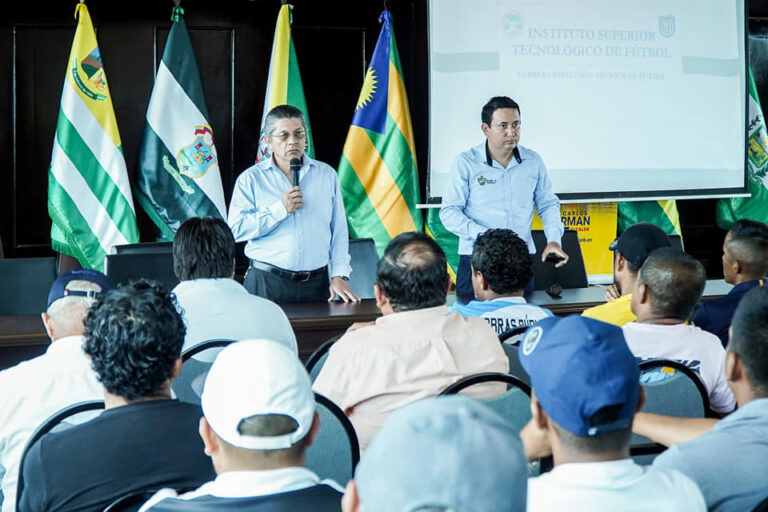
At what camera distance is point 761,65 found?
6516 mm

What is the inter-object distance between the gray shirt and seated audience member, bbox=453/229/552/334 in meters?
1.24

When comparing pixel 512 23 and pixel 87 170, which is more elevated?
pixel 512 23

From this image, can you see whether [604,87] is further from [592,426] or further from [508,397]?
[592,426]

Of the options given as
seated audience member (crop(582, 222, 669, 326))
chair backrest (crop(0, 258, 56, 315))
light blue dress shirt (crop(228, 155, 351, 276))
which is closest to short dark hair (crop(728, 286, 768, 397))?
seated audience member (crop(582, 222, 669, 326))

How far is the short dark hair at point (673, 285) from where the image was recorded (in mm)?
2297

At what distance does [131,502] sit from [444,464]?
2.39 feet

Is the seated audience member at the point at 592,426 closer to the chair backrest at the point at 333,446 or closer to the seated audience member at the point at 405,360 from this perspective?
the chair backrest at the point at 333,446

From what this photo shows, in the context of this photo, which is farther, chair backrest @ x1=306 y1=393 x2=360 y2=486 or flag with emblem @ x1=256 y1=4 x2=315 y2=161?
flag with emblem @ x1=256 y1=4 x2=315 y2=161

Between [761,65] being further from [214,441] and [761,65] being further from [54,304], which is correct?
[214,441]

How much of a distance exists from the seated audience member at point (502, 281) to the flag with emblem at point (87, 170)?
2679mm

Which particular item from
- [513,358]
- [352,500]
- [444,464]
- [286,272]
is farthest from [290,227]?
[444,464]

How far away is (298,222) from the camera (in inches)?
153

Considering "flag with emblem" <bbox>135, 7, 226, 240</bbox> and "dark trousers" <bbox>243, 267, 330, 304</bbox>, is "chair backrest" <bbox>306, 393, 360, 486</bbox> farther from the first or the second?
"flag with emblem" <bbox>135, 7, 226, 240</bbox>

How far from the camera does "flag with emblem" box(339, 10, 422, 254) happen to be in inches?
214
